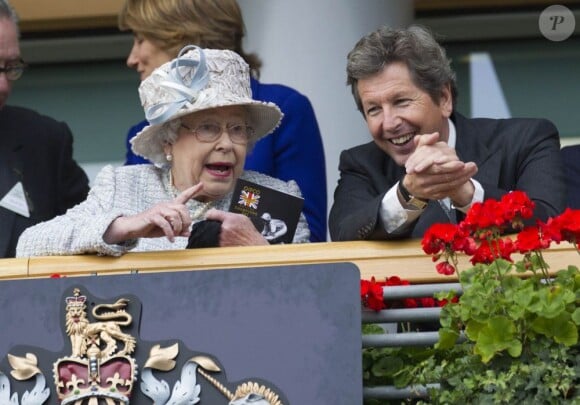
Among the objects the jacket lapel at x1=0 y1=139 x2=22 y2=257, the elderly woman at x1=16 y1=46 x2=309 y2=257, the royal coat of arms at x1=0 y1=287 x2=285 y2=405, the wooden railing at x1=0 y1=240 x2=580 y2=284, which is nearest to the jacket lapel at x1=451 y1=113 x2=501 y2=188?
the wooden railing at x1=0 y1=240 x2=580 y2=284

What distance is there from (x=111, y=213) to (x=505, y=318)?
1556 mm

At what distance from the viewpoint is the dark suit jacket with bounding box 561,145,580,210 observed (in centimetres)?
632

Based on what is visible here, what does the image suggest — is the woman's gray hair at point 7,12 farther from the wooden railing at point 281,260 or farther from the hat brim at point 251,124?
the wooden railing at point 281,260

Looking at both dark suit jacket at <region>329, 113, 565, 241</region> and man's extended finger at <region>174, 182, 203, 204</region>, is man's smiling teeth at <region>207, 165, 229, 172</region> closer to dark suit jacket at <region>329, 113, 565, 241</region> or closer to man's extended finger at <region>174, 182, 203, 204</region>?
dark suit jacket at <region>329, 113, 565, 241</region>

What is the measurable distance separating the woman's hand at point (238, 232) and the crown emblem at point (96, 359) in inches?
34.6

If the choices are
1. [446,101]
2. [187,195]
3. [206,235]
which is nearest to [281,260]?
[187,195]

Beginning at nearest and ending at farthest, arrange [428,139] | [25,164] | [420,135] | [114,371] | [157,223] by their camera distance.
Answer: [114,371]
[428,139]
[157,223]
[420,135]
[25,164]

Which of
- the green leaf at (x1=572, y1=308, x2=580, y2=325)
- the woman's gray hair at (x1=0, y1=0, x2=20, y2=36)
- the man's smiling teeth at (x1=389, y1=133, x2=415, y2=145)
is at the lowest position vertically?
the green leaf at (x1=572, y1=308, x2=580, y2=325)

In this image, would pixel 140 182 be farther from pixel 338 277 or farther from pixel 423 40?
pixel 338 277

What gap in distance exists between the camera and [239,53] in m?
6.82

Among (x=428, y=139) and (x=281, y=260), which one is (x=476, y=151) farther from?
(x=281, y=260)

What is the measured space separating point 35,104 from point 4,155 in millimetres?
2693

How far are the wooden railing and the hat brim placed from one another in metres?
0.64

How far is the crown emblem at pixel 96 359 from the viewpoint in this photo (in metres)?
4.98
